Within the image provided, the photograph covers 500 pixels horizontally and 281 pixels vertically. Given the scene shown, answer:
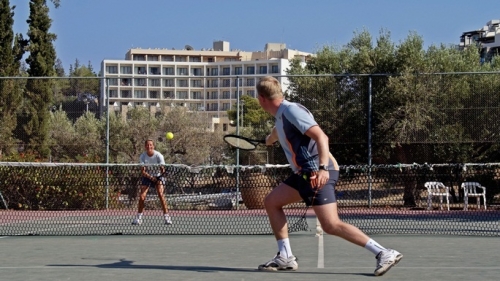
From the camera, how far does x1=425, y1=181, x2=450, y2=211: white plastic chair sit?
17.5m

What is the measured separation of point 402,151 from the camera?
19641 millimetres

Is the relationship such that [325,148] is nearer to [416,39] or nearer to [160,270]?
[160,270]

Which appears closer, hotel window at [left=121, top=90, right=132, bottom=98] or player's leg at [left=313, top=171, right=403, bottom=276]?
player's leg at [left=313, top=171, right=403, bottom=276]

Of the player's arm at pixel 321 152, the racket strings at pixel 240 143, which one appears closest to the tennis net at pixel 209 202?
the racket strings at pixel 240 143

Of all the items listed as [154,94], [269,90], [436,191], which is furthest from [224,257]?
[154,94]

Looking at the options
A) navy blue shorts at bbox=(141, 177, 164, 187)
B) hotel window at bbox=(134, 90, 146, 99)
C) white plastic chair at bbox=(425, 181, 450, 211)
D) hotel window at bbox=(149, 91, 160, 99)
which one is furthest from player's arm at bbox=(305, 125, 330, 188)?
hotel window at bbox=(134, 90, 146, 99)

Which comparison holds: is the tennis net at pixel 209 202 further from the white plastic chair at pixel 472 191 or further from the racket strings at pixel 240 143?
the racket strings at pixel 240 143

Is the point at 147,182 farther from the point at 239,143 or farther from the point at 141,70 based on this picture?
the point at 141,70

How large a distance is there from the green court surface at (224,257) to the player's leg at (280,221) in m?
0.13

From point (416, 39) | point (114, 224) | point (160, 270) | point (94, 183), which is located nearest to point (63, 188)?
point (94, 183)

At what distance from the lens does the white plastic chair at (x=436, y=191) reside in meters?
17.5

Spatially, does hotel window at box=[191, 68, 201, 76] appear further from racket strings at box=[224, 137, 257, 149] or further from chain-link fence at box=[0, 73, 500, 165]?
A: racket strings at box=[224, 137, 257, 149]

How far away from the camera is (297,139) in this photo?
7.38 meters

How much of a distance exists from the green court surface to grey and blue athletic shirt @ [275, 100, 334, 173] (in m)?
1.00
